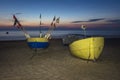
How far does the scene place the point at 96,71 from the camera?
1320cm

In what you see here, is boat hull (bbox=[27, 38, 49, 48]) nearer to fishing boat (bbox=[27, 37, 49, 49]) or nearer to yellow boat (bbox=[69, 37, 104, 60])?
fishing boat (bbox=[27, 37, 49, 49])

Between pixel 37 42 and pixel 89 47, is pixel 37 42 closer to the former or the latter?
pixel 37 42

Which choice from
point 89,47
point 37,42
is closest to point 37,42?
point 37,42

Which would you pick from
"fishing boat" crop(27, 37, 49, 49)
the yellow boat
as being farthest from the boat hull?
the yellow boat

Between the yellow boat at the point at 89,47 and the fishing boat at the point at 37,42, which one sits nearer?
the yellow boat at the point at 89,47

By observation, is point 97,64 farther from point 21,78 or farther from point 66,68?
point 21,78

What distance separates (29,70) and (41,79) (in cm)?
241

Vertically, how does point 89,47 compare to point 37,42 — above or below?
above

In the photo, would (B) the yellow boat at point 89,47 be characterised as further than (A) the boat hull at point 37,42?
No

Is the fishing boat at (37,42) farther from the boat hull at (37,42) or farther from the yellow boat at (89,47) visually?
the yellow boat at (89,47)

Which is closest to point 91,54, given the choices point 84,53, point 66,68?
point 84,53

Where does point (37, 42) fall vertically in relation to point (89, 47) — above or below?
below

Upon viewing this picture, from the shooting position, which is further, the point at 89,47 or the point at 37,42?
the point at 37,42

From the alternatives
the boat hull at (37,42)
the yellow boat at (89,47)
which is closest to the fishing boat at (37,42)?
the boat hull at (37,42)
